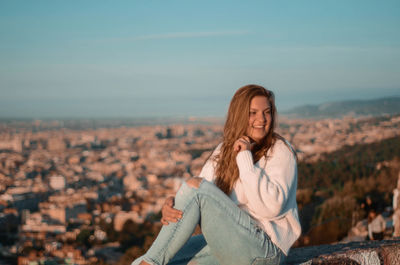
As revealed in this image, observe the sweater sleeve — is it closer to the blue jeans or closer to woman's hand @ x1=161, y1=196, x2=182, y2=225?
the blue jeans

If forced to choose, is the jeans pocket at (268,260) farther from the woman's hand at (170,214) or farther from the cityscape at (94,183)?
the cityscape at (94,183)

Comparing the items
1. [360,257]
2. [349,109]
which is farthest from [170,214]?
[349,109]

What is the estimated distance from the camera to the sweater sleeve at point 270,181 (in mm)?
1406

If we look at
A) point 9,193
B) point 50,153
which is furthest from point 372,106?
point 50,153

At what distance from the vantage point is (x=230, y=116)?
169cm

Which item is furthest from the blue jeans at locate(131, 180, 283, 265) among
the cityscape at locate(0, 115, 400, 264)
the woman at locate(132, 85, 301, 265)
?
the cityscape at locate(0, 115, 400, 264)

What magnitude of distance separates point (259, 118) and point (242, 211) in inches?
15.8

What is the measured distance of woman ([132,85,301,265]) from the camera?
1.42m

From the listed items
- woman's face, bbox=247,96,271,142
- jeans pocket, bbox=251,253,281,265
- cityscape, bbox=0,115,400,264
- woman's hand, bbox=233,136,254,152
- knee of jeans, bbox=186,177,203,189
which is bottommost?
cityscape, bbox=0,115,400,264

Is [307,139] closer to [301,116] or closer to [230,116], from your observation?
[301,116]

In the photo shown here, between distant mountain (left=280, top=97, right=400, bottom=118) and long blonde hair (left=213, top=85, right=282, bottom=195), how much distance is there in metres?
14.2

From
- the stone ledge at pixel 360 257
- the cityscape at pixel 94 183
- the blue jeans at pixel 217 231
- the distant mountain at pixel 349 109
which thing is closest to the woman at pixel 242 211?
the blue jeans at pixel 217 231

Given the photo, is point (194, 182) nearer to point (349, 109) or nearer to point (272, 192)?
point (272, 192)

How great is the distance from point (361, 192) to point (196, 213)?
4.00 meters
